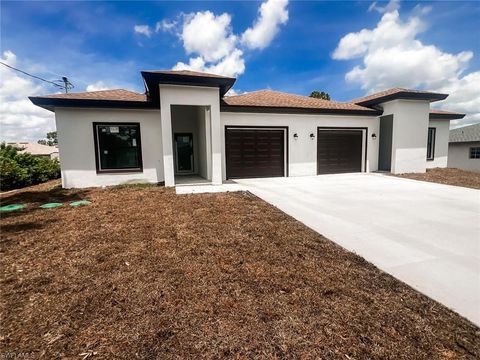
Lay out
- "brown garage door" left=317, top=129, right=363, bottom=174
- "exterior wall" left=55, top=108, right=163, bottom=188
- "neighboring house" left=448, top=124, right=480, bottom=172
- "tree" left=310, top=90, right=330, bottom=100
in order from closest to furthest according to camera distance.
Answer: "exterior wall" left=55, top=108, right=163, bottom=188 → "brown garage door" left=317, top=129, right=363, bottom=174 → "neighboring house" left=448, top=124, right=480, bottom=172 → "tree" left=310, top=90, right=330, bottom=100

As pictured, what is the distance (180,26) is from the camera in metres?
10.2

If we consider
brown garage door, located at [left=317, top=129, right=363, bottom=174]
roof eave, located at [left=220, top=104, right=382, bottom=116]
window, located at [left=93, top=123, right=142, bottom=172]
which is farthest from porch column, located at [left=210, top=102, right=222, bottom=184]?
brown garage door, located at [left=317, top=129, right=363, bottom=174]

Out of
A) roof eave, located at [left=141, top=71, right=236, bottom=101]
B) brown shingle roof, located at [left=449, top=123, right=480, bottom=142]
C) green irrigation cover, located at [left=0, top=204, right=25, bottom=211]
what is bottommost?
green irrigation cover, located at [left=0, top=204, right=25, bottom=211]

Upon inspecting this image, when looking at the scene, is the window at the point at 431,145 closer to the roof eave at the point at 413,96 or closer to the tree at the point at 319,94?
the roof eave at the point at 413,96

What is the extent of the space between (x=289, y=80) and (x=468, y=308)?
64.8 feet

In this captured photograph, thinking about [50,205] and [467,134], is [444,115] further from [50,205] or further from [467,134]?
[50,205]

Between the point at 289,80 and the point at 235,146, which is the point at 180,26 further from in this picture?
the point at 289,80

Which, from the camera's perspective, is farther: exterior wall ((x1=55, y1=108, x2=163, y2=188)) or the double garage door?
the double garage door

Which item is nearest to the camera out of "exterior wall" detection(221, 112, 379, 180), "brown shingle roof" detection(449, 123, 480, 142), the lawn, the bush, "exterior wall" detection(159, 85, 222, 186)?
the lawn

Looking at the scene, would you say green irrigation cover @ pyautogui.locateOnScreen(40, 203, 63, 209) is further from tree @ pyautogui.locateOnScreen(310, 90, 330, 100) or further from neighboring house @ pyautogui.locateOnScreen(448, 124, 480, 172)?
neighboring house @ pyautogui.locateOnScreen(448, 124, 480, 172)

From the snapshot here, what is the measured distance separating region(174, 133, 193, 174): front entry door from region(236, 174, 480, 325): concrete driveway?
5.65 metres

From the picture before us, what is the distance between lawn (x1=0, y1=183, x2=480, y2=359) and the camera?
193 centimetres

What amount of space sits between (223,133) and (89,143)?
5.55m

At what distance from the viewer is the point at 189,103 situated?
28.9 ft
